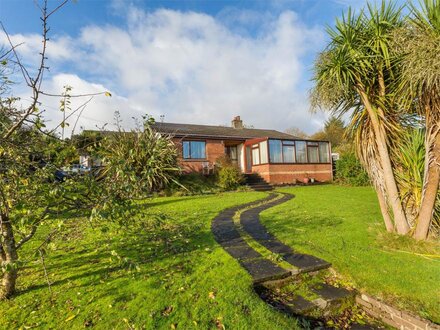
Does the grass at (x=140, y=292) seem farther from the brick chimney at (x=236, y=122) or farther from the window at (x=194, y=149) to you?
the brick chimney at (x=236, y=122)

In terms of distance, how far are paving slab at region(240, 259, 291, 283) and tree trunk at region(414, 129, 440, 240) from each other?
126 inches

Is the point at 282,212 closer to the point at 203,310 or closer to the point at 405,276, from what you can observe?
the point at 405,276

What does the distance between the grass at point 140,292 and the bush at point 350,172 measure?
52.2 feet

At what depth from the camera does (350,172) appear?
17844 millimetres

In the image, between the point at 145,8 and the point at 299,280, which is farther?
the point at 145,8

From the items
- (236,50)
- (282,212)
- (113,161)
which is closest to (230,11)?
(236,50)

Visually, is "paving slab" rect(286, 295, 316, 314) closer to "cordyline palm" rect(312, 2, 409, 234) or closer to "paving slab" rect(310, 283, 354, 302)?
"paving slab" rect(310, 283, 354, 302)

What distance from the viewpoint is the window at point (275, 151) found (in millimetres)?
18578

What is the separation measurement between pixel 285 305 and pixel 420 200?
395cm

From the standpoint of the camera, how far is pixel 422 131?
5.14 metres

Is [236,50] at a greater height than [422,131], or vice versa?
[236,50]

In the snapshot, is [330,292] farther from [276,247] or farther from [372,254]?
[372,254]

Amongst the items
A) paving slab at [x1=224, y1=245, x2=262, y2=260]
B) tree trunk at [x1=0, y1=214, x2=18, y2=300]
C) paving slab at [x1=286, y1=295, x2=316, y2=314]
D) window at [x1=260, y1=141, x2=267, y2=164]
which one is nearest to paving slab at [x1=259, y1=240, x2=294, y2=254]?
paving slab at [x1=224, y1=245, x2=262, y2=260]

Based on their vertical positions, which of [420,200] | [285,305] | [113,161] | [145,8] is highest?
[145,8]
